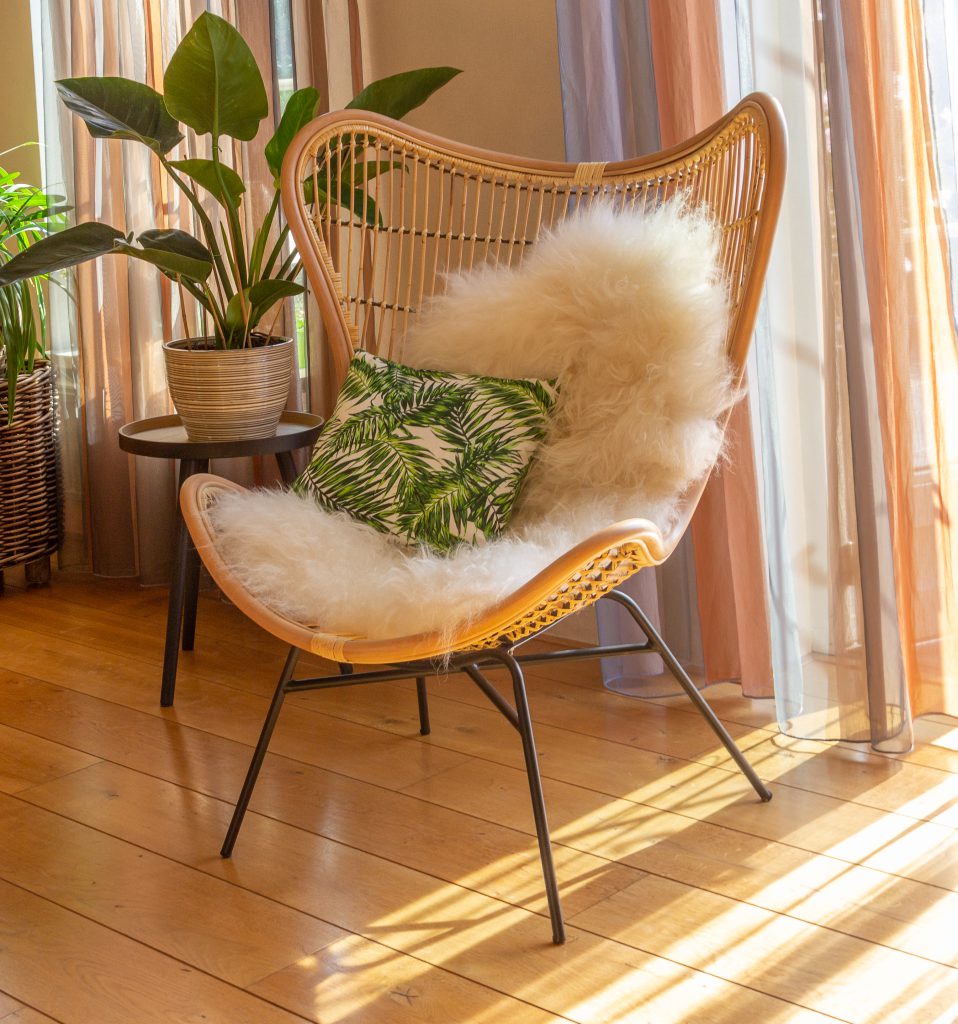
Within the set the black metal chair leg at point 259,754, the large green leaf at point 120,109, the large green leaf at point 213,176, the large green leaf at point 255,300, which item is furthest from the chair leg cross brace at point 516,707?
the large green leaf at point 120,109

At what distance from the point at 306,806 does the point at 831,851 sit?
0.77m

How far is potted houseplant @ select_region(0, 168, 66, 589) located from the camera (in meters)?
2.85

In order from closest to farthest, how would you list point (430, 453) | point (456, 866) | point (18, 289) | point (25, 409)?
point (456, 866), point (430, 453), point (18, 289), point (25, 409)

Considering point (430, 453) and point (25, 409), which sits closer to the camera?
point (430, 453)

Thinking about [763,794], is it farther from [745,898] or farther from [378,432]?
[378,432]

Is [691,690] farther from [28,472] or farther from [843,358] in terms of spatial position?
[28,472]

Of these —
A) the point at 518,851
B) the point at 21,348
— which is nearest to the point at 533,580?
the point at 518,851

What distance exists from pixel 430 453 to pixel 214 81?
34.0 inches

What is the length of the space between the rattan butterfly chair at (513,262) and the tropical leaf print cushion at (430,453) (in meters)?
0.16

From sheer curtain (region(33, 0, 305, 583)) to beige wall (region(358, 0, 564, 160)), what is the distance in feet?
0.91

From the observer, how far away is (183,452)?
2.33 meters

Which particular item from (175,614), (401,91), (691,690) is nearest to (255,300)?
(401,91)

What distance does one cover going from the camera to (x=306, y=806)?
75.7 inches

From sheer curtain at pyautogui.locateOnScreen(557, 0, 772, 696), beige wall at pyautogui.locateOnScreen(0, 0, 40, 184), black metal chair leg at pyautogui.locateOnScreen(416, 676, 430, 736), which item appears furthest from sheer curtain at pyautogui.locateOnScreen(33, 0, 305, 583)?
black metal chair leg at pyautogui.locateOnScreen(416, 676, 430, 736)
